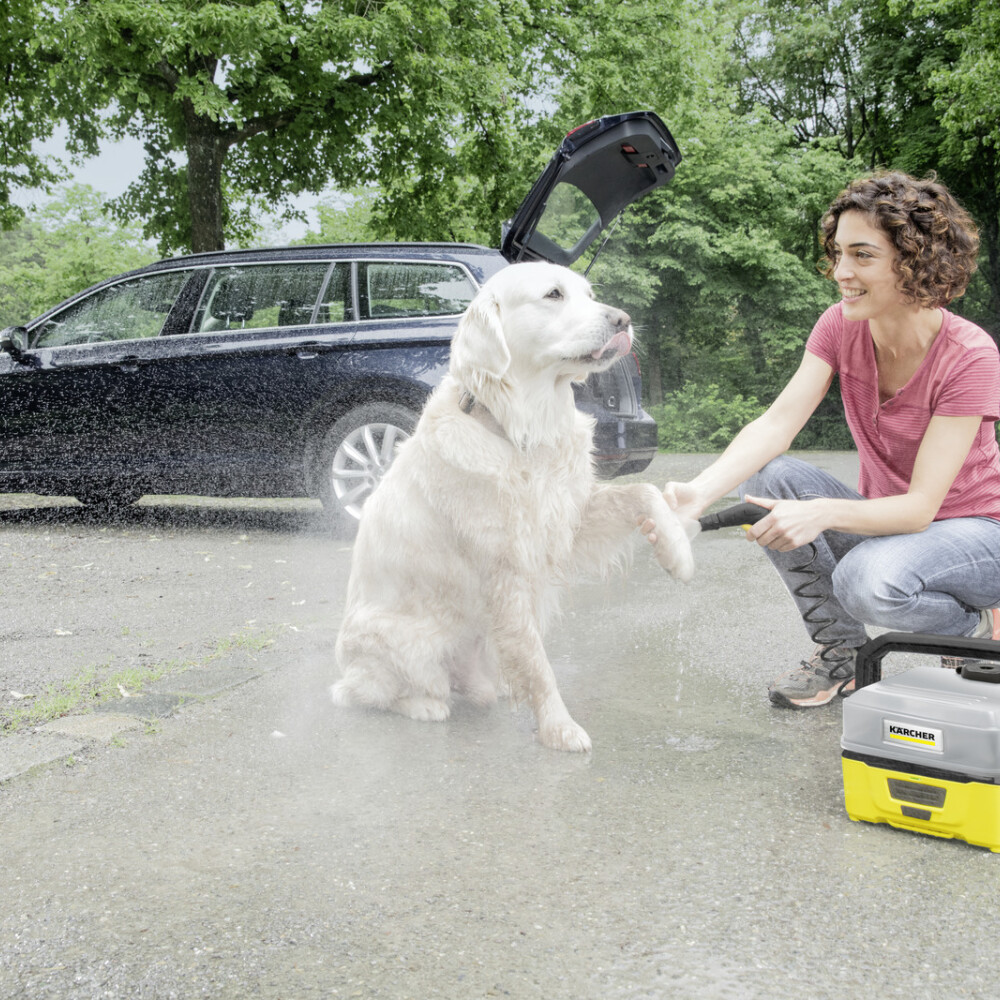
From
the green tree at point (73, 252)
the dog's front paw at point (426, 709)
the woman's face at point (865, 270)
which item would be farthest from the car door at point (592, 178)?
the green tree at point (73, 252)

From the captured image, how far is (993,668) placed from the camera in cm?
241

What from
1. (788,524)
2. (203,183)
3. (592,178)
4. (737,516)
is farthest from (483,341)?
(203,183)

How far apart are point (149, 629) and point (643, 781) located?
113 inches

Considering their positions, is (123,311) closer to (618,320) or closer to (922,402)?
(618,320)

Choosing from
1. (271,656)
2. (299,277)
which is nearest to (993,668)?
(271,656)

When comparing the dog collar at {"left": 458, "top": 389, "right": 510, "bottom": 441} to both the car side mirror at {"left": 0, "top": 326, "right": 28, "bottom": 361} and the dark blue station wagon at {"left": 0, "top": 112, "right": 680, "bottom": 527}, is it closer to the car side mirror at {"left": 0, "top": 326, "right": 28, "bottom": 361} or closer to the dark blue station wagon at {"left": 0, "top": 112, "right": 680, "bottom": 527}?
the dark blue station wagon at {"left": 0, "top": 112, "right": 680, "bottom": 527}

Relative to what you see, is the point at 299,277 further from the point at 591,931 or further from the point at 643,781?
the point at 591,931

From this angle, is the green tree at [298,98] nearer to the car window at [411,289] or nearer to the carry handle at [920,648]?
the car window at [411,289]

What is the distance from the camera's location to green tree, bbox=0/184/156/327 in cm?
2211

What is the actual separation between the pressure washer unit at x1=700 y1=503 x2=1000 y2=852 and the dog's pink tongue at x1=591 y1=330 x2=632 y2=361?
46.7 inches

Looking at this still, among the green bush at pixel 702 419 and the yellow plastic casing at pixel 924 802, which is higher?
the green bush at pixel 702 419

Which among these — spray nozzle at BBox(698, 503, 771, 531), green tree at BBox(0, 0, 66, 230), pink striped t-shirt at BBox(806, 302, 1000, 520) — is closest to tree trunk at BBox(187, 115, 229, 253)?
green tree at BBox(0, 0, 66, 230)

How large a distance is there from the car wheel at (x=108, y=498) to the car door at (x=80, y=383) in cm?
34

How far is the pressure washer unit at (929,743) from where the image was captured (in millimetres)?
2281
